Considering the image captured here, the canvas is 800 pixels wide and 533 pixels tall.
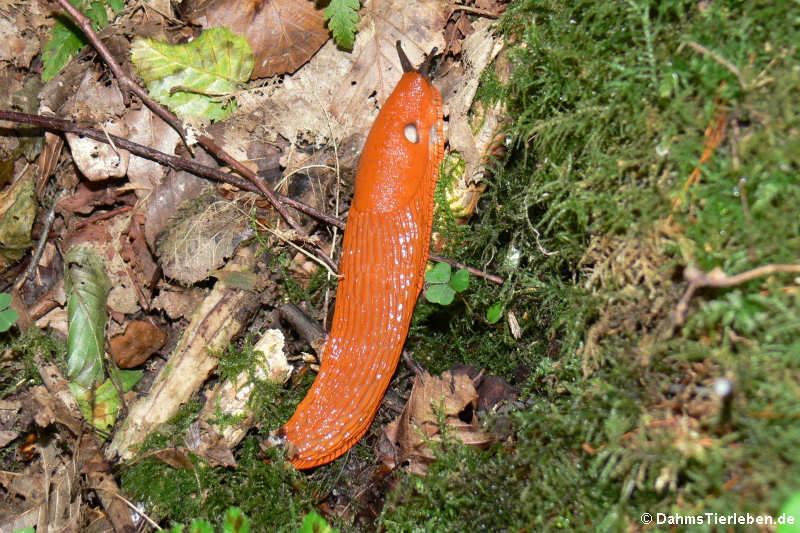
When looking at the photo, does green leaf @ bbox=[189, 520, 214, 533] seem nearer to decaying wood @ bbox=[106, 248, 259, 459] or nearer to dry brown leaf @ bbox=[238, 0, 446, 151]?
decaying wood @ bbox=[106, 248, 259, 459]

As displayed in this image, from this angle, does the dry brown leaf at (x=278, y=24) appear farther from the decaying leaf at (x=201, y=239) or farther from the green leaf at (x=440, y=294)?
the green leaf at (x=440, y=294)

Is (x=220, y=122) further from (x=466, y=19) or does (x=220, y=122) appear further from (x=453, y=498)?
(x=453, y=498)

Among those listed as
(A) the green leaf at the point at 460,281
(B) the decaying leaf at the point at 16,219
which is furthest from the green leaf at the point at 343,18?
(B) the decaying leaf at the point at 16,219

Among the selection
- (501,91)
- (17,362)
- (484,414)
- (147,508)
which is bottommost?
(147,508)

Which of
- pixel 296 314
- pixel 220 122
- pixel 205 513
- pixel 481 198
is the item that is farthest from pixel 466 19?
pixel 205 513

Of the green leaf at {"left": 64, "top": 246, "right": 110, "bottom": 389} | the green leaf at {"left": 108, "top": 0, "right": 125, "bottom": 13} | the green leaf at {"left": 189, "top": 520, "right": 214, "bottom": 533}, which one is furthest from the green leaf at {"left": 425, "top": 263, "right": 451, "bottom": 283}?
the green leaf at {"left": 108, "top": 0, "right": 125, "bottom": 13}

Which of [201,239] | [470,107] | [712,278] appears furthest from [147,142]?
[712,278]

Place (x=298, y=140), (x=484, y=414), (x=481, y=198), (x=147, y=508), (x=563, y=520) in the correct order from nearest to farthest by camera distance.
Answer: (x=563, y=520) < (x=484, y=414) < (x=147, y=508) < (x=481, y=198) < (x=298, y=140)
